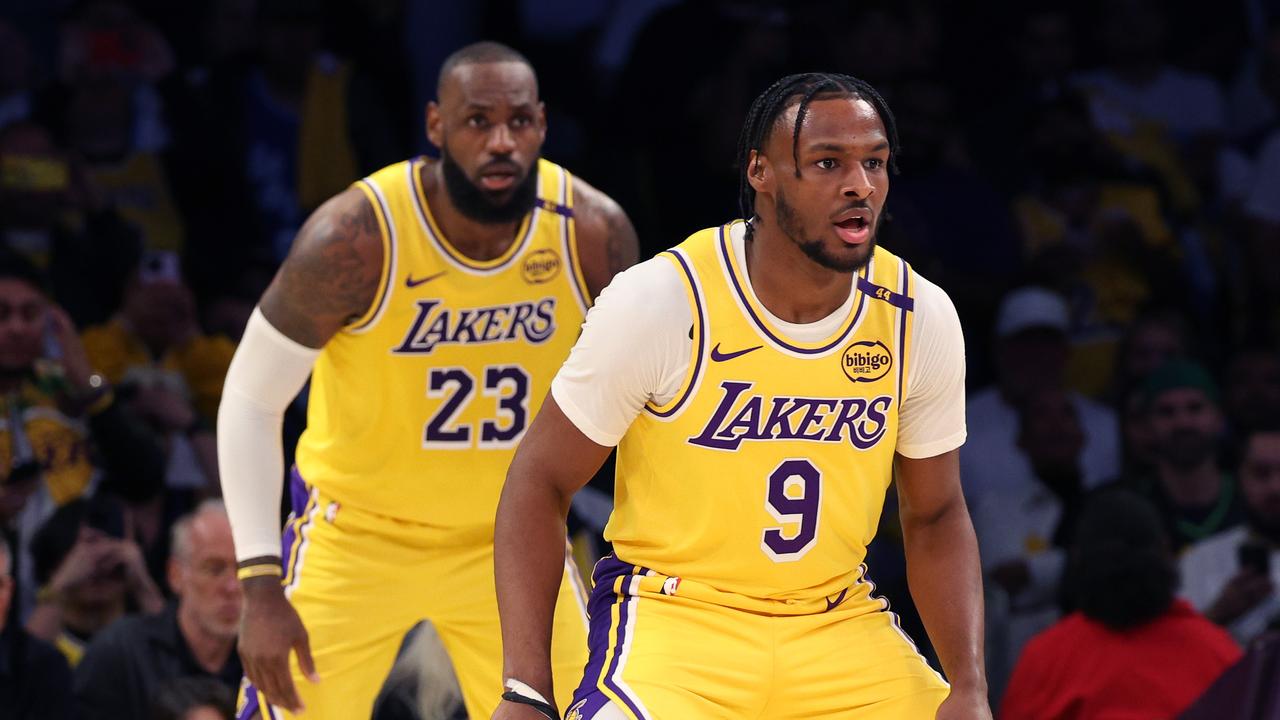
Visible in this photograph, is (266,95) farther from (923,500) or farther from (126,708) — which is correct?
(923,500)

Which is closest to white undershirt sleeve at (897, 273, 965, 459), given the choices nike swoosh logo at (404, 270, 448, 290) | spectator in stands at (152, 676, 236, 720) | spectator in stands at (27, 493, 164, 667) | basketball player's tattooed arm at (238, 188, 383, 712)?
nike swoosh logo at (404, 270, 448, 290)

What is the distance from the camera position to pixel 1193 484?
692 cm

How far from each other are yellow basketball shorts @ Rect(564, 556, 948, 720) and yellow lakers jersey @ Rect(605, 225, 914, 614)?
0.15 ft

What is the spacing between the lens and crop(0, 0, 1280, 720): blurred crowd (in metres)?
5.98

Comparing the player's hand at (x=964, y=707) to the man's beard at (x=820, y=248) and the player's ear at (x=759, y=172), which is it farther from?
the player's ear at (x=759, y=172)

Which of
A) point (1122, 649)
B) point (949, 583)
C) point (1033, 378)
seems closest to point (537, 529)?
point (949, 583)

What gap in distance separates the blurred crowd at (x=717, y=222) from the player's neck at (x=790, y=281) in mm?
2475

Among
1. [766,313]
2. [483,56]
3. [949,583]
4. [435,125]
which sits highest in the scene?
[483,56]

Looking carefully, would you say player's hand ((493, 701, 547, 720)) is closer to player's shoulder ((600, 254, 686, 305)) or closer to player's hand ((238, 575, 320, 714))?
player's shoulder ((600, 254, 686, 305))

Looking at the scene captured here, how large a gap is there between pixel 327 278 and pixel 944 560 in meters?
1.67

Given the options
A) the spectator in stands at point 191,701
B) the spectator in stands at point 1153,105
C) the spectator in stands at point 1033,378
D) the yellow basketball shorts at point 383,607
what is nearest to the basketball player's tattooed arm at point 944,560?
the yellow basketball shorts at point 383,607

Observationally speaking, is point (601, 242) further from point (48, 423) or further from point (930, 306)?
point (48, 423)

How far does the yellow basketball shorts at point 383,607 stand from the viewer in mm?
4426

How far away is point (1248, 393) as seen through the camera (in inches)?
297
